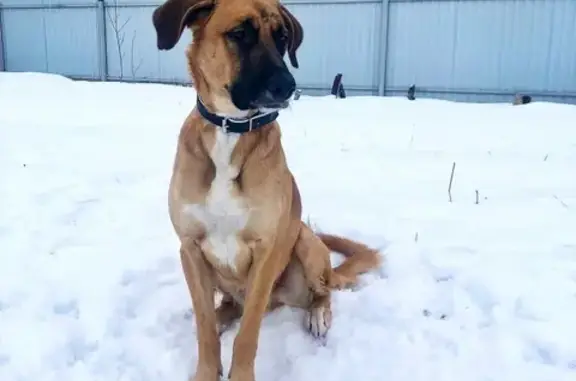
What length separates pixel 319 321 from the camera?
7.57 feet

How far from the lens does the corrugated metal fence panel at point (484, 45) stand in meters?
10.4

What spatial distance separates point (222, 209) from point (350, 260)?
36.5 inches

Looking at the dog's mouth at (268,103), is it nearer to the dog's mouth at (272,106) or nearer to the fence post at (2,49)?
the dog's mouth at (272,106)

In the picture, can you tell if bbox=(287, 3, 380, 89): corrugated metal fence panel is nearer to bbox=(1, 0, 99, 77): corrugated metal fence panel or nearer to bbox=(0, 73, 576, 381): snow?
bbox=(1, 0, 99, 77): corrugated metal fence panel

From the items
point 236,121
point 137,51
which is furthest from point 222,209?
point 137,51

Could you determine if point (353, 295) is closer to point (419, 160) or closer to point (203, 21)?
point (203, 21)

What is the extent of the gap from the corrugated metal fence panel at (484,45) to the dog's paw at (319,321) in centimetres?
926

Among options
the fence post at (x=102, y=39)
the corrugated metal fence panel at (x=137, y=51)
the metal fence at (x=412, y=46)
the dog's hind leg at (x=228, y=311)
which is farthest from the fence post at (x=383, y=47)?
the dog's hind leg at (x=228, y=311)

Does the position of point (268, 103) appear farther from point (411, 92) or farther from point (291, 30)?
point (411, 92)

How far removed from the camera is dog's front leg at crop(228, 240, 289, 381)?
206cm

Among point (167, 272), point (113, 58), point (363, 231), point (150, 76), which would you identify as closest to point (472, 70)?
point (150, 76)

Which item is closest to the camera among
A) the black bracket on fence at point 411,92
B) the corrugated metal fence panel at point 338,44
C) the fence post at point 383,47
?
the black bracket on fence at point 411,92

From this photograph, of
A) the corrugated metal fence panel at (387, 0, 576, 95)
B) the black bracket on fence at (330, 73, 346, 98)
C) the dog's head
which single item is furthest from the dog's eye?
the corrugated metal fence panel at (387, 0, 576, 95)

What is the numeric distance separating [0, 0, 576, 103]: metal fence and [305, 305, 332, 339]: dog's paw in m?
8.57
